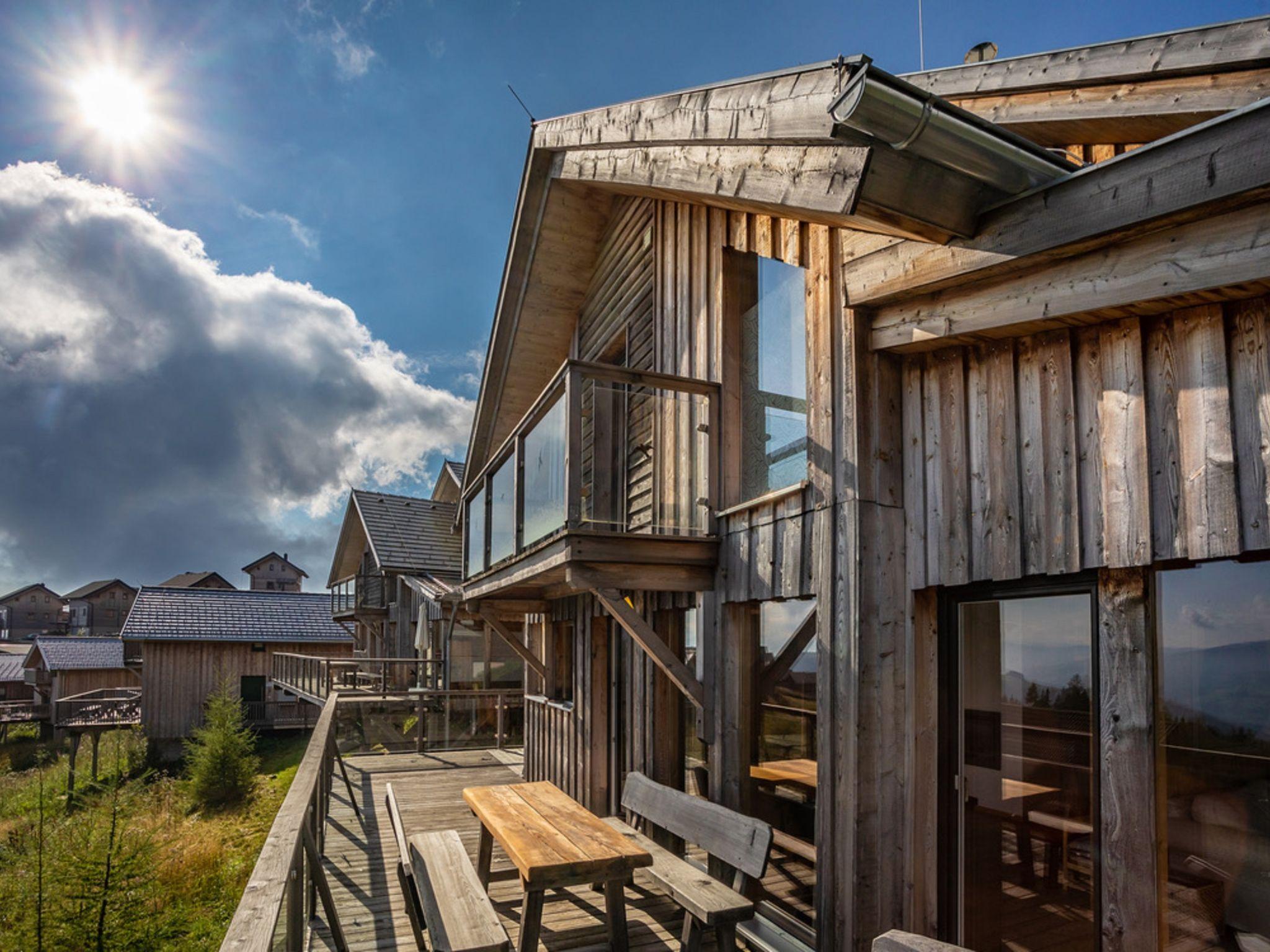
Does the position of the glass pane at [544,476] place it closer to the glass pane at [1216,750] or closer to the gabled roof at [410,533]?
the glass pane at [1216,750]

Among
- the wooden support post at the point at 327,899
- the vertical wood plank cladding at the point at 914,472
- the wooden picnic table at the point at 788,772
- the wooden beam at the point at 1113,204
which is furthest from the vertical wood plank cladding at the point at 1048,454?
the wooden support post at the point at 327,899

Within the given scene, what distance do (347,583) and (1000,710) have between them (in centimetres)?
2781

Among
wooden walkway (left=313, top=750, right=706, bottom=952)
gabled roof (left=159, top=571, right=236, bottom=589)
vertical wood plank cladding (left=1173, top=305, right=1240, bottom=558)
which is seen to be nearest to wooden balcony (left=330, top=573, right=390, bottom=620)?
wooden walkway (left=313, top=750, right=706, bottom=952)

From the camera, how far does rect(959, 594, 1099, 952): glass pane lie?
3.34 metres

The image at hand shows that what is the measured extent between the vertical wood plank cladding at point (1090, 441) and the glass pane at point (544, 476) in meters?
3.26

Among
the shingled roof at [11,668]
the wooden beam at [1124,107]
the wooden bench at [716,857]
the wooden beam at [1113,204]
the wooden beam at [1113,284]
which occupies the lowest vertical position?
the shingled roof at [11,668]

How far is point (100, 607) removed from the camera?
74.3m

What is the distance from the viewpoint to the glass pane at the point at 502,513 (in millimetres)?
7484

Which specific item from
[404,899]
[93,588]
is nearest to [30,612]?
[93,588]

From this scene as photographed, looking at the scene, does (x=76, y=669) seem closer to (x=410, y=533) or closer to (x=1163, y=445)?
(x=410, y=533)

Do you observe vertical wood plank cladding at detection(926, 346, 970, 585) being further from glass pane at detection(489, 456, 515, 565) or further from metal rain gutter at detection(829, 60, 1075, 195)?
glass pane at detection(489, 456, 515, 565)

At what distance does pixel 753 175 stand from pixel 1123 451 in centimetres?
250

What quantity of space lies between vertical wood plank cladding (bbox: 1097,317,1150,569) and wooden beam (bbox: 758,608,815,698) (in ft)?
6.29

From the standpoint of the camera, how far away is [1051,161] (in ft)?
10.7
